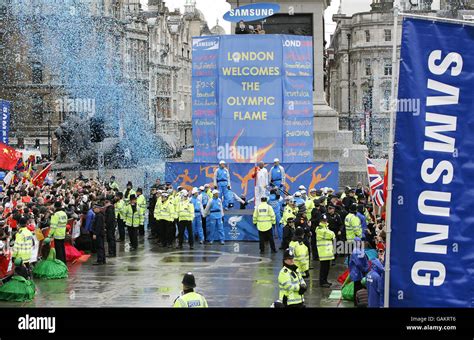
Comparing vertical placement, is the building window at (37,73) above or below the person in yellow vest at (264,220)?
above

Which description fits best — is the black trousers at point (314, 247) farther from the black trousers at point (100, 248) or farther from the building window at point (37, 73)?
the building window at point (37, 73)

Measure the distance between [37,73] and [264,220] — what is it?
175 ft

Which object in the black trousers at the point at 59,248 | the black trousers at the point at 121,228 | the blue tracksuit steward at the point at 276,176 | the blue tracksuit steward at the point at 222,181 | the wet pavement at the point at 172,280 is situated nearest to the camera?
the wet pavement at the point at 172,280

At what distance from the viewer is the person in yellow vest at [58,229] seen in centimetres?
1983

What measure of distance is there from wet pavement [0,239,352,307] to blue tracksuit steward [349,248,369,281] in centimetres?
113

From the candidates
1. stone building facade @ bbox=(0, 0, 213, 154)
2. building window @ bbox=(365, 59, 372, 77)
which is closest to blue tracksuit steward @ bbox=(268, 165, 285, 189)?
stone building facade @ bbox=(0, 0, 213, 154)

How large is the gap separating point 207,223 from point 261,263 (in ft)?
13.2

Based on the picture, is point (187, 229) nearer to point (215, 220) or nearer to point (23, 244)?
point (215, 220)

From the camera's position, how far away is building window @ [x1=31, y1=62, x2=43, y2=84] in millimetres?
71875

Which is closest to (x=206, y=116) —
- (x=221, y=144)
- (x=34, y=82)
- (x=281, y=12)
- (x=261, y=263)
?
(x=221, y=144)

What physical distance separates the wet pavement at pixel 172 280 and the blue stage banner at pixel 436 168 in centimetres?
771

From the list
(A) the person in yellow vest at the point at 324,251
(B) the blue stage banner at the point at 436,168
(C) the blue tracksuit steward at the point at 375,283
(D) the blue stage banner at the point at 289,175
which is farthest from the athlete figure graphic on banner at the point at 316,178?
(B) the blue stage banner at the point at 436,168

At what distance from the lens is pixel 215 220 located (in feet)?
79.9

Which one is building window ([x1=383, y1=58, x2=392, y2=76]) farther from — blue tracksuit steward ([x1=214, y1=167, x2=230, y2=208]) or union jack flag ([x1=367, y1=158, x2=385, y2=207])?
union jack flag ([x1=367, y1=158, x2=385, y2=207])
